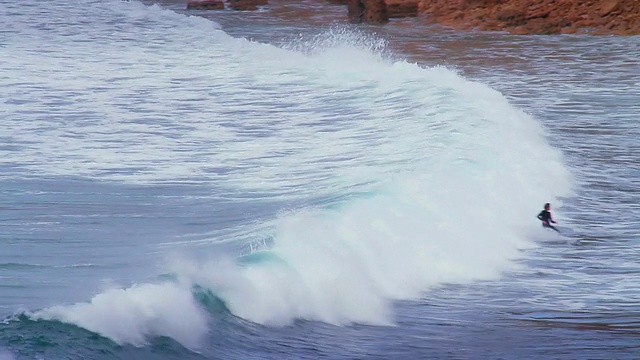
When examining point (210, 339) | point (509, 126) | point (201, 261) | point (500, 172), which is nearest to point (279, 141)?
point (509, 126)

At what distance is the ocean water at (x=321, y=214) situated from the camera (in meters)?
8.34

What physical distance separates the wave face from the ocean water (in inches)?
1.3

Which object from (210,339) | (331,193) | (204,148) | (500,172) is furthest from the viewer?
(204,148)

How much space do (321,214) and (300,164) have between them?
4092mm

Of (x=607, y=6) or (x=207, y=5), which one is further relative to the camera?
(x=207, y=5)

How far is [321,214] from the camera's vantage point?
37.0ft

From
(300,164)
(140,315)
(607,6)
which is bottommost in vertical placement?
(607,6)

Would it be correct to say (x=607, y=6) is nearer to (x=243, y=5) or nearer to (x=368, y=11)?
(x=368, y=11)

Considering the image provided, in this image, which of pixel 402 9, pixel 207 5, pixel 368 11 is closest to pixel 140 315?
pixel 368 11

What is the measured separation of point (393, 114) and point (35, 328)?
11389mm

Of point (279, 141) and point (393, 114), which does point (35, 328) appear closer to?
point (279, 141)

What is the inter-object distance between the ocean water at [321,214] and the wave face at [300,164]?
0.03 metres

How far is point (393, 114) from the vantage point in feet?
61.0

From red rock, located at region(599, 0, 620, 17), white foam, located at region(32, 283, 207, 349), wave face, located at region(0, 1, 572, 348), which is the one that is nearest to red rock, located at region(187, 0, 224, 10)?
red rock, located at region(599, 0, 620, 17)
